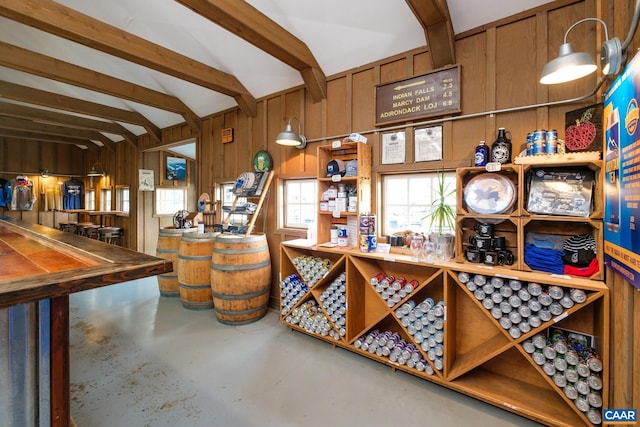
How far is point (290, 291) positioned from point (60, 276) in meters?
2.21

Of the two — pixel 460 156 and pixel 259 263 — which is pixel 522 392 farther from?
pixel 259 263

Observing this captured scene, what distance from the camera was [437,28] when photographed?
2.23 m

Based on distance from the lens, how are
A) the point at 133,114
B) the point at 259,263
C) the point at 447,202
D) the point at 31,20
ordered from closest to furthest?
1. the point at 31,20
2. the point at 447,202
3. the point at 259,263
4. the point at 133,114

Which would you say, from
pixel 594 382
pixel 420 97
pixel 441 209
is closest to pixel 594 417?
pixel 594 382

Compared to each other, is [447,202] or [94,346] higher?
[447,202]

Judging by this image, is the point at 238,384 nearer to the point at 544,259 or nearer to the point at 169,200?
the point at 544,259

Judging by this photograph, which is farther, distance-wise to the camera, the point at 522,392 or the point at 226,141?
the point at 226,141

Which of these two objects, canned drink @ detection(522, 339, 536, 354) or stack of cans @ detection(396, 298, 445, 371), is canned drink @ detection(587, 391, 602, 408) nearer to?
canned drink @ detection(522, 339, 536, 354)

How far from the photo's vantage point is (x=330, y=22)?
267 cm

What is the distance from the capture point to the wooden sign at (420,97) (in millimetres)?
2363

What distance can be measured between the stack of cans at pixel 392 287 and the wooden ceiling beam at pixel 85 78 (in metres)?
4.01

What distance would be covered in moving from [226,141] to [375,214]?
2.69m

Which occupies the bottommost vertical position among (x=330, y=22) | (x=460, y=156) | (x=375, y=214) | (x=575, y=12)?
(x=375, y=214)

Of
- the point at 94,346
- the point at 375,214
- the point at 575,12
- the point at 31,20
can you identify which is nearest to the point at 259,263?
the point at 375,214
